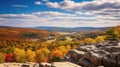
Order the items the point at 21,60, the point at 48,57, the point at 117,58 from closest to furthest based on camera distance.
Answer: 1. the point at 117,58
2. the point at 21,60
3. the point at 48,57

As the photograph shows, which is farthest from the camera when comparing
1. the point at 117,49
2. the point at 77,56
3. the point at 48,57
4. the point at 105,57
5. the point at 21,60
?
the point at 48,57

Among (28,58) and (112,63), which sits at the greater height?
(112,63)

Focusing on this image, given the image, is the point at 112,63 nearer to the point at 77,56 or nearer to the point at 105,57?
the point at 105,57

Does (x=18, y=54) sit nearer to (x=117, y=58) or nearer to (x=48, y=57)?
(x=48, y=57)

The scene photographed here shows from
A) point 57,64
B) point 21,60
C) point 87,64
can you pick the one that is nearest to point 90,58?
point 87,64

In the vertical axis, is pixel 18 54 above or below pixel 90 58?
below

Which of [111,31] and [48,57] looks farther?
[48,57]

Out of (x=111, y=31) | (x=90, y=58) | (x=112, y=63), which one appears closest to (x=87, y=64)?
(x=90, y=58)

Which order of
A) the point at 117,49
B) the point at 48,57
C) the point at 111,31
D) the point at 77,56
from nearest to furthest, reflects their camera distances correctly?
the point at 117,49
the point at 77,56
the point at 111,31
the point at 48,57

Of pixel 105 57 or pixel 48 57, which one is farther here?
pixel 48 57
